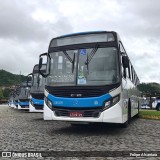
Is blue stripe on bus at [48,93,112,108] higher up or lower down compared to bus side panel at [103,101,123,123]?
higher up

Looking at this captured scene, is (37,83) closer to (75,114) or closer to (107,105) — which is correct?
(75,114)

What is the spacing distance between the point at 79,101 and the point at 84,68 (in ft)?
3.70

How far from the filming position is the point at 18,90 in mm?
30516

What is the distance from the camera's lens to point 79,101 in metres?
9.98

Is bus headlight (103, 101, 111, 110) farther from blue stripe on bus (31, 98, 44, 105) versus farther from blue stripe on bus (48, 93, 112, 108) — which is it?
blue stripe on bus (31, 98, 44, 105)

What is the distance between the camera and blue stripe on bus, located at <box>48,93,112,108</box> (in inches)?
383

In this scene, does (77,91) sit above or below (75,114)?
above

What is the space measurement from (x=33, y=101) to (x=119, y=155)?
11750mm

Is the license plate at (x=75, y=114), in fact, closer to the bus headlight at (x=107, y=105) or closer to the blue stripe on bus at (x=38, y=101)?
the bus headlight at (x=107, y=105)

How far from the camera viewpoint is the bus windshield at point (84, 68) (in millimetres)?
9953

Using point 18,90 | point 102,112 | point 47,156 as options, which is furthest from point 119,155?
point 18,90

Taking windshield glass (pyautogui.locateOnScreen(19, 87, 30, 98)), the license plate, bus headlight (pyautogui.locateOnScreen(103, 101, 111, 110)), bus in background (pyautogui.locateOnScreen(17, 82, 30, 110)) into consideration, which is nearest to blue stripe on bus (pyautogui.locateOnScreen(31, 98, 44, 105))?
the license plate

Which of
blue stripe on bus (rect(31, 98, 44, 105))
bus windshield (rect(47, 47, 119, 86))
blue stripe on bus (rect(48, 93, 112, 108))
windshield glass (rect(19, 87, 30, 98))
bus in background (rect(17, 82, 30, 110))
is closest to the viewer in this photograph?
blue stripe on bus (rect(48, 93, 112, 108))

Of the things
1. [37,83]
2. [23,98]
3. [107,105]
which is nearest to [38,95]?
[37,83]
